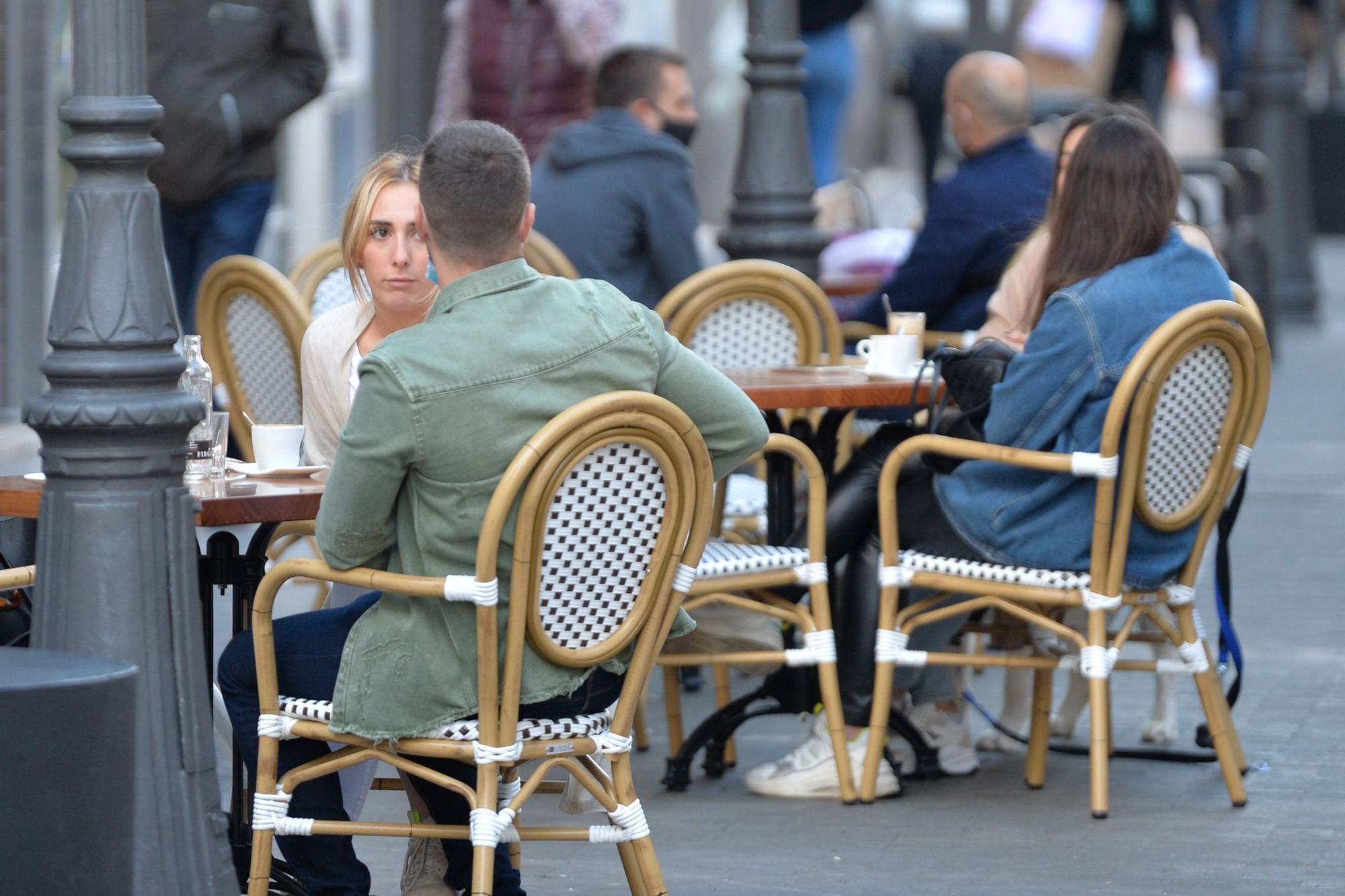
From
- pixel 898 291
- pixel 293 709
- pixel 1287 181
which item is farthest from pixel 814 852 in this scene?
pixel 1287 181

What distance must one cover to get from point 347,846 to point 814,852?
110 centimetres

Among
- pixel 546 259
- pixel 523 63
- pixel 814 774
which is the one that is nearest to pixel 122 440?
pixel 814 774

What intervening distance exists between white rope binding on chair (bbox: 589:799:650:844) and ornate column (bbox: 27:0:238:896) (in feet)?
2.18

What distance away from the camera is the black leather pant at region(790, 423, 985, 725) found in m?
5.11

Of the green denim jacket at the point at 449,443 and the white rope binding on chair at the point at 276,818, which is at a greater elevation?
the green denim jacket at the point at 449,443

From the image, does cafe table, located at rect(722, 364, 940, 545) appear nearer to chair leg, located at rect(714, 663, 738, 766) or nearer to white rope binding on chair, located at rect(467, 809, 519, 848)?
chair leg, located at rect(714, 663, 738, 766)

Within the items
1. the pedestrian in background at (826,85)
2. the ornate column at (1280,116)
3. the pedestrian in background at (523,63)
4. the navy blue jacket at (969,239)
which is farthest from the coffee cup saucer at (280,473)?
the ornate column at (1280,116)

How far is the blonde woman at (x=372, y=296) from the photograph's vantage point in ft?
15.0

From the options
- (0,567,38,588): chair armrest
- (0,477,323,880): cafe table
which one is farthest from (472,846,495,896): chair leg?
(0,567,38,588): chair armrest

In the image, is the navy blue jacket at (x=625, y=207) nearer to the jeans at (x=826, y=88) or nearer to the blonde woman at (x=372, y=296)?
the blonde woman at (x=372, y=296)

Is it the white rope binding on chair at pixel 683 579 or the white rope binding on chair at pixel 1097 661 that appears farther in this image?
the white rope binding on chair at pixel 1097 661

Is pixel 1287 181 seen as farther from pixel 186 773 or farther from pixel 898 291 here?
pixel 186 773

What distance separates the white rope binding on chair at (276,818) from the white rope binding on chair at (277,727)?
0.08 meters

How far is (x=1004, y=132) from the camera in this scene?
6.77 m
